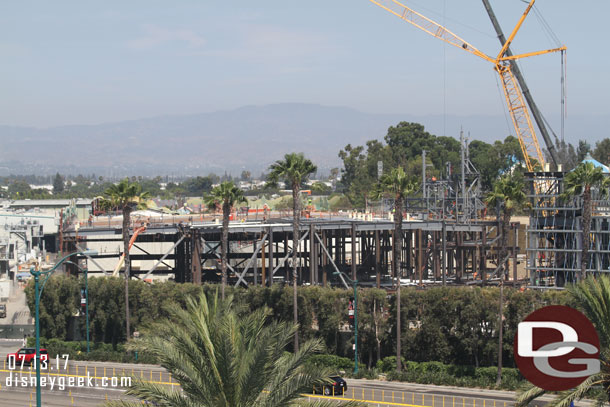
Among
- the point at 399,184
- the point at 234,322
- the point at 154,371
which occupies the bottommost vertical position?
the point at 154,371

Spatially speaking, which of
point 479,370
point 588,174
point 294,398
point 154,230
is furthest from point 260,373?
point 154,230

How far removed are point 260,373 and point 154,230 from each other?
8056 cm

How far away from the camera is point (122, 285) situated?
8194 cm

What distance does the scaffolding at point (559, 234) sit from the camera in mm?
90375

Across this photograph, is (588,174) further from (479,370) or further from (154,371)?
(154,371)

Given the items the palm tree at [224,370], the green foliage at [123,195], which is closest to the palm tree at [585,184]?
the green foliage at [123,195]

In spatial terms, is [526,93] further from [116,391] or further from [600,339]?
[600,339]

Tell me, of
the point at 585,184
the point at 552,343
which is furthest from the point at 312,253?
the point at 552,343

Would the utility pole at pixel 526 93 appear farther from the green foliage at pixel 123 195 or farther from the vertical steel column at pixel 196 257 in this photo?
the green foliage at pixel 123 195

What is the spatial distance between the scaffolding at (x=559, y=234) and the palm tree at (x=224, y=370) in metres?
68.4

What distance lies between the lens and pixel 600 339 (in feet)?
105

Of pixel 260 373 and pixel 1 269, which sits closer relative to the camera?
pixel 260 373

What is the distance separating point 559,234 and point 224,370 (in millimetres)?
76079

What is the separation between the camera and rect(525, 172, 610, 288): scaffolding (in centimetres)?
9038
